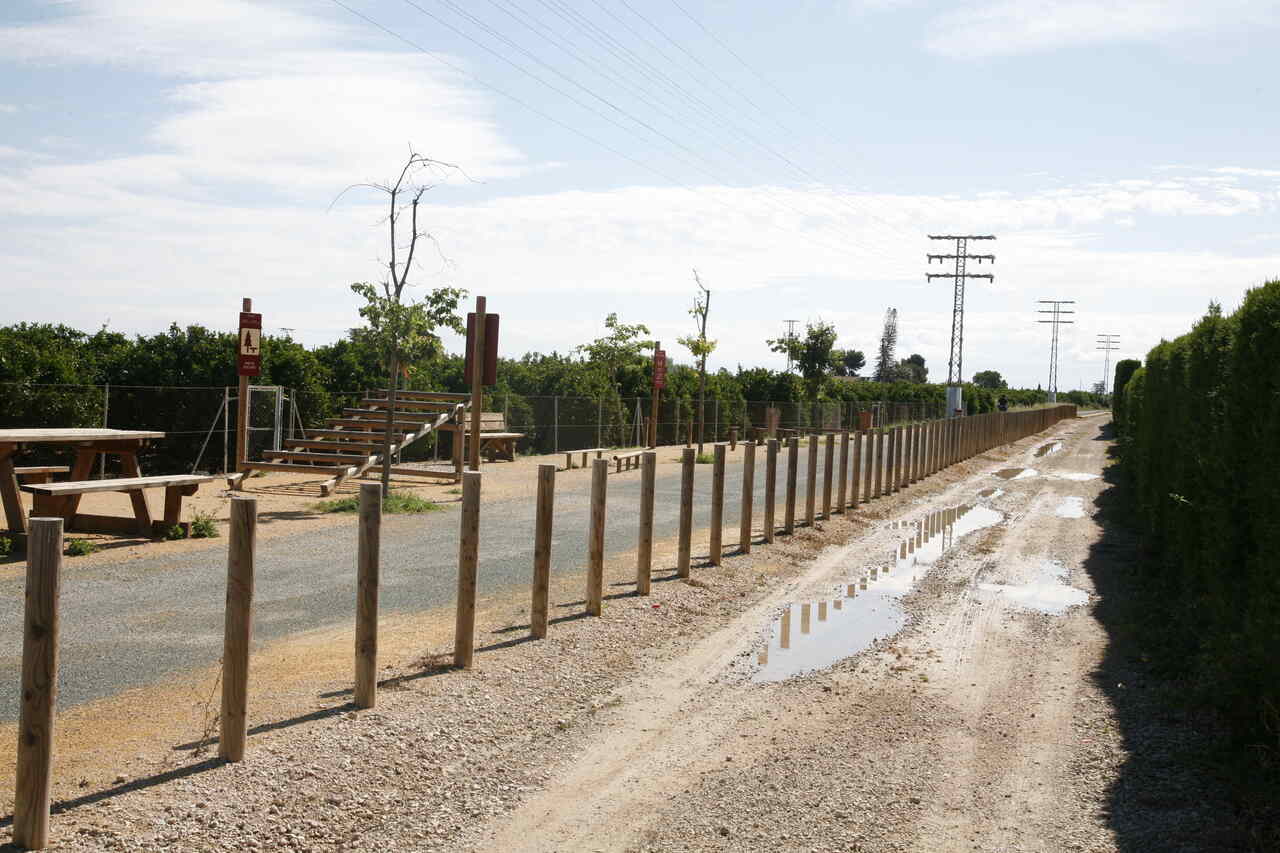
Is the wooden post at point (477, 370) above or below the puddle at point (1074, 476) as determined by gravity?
above

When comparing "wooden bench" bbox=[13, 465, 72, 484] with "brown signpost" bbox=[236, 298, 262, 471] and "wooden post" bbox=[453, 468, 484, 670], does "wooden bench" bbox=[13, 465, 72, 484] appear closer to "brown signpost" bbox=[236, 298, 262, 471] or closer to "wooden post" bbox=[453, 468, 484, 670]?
"brown signpost" bbox=[236, 298, 262, 471]

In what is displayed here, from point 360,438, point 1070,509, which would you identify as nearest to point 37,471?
point 360,438

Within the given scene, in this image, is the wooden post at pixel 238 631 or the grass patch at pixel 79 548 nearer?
the wooden post at pixel 238 631

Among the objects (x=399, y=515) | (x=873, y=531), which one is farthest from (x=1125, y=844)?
(x=399, y=515)

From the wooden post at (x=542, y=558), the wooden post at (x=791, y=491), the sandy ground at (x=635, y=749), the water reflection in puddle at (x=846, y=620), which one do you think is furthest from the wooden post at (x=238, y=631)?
the wooden post at (x=791, y=491)

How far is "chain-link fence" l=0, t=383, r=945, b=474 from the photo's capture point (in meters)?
16.7

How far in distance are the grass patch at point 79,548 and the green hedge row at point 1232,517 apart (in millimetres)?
9991

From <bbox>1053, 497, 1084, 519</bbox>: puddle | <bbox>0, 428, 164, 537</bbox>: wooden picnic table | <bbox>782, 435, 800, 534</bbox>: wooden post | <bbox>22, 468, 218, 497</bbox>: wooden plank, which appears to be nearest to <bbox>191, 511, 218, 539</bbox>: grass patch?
<bbox>22, 468, 218, 497</bbox>: wooden plank

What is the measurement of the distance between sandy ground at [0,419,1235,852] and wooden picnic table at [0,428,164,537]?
5140mm

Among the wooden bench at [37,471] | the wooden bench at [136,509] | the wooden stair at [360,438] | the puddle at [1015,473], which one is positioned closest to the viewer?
the wooden bench at [136,509]

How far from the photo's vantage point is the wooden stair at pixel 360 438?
17.8 meters

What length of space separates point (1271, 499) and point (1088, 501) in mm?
15498

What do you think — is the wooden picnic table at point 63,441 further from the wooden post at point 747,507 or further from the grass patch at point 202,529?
the wooden post at point 747,507

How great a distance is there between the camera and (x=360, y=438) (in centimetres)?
1934
